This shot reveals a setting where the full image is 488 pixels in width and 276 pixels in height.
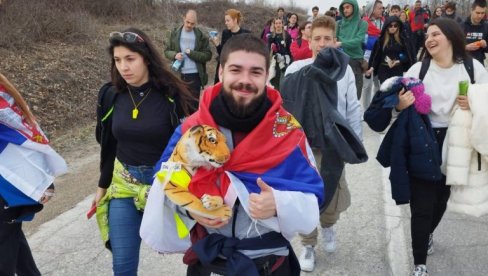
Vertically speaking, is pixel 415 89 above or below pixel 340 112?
above

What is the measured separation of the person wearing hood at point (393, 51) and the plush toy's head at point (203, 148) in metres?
6.77

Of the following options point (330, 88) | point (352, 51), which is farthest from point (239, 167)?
point (352, 51)

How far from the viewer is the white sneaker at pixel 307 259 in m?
3.77

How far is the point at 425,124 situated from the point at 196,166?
2.16 m

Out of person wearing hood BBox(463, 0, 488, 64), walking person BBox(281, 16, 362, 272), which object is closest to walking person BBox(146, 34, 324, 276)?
walking person BBox(281, 16, 362, 272)

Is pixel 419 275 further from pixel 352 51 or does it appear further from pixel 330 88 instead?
pixel 352 51

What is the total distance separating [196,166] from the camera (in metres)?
1.98

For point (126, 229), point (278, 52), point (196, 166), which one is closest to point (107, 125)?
point (126, 229)

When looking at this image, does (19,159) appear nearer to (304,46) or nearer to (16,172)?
(16,172)

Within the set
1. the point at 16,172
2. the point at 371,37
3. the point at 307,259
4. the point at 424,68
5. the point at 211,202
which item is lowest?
the point at 307,259

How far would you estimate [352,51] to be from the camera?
7.54m

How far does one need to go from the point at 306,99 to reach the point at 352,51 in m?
4.41

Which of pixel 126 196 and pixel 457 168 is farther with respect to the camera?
pixel 457 168

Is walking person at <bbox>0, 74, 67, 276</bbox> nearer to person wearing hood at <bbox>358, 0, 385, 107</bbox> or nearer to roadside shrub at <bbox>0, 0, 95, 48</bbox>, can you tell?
person wearing hood at <bbox>358, 0, 385, 107</bbox>
